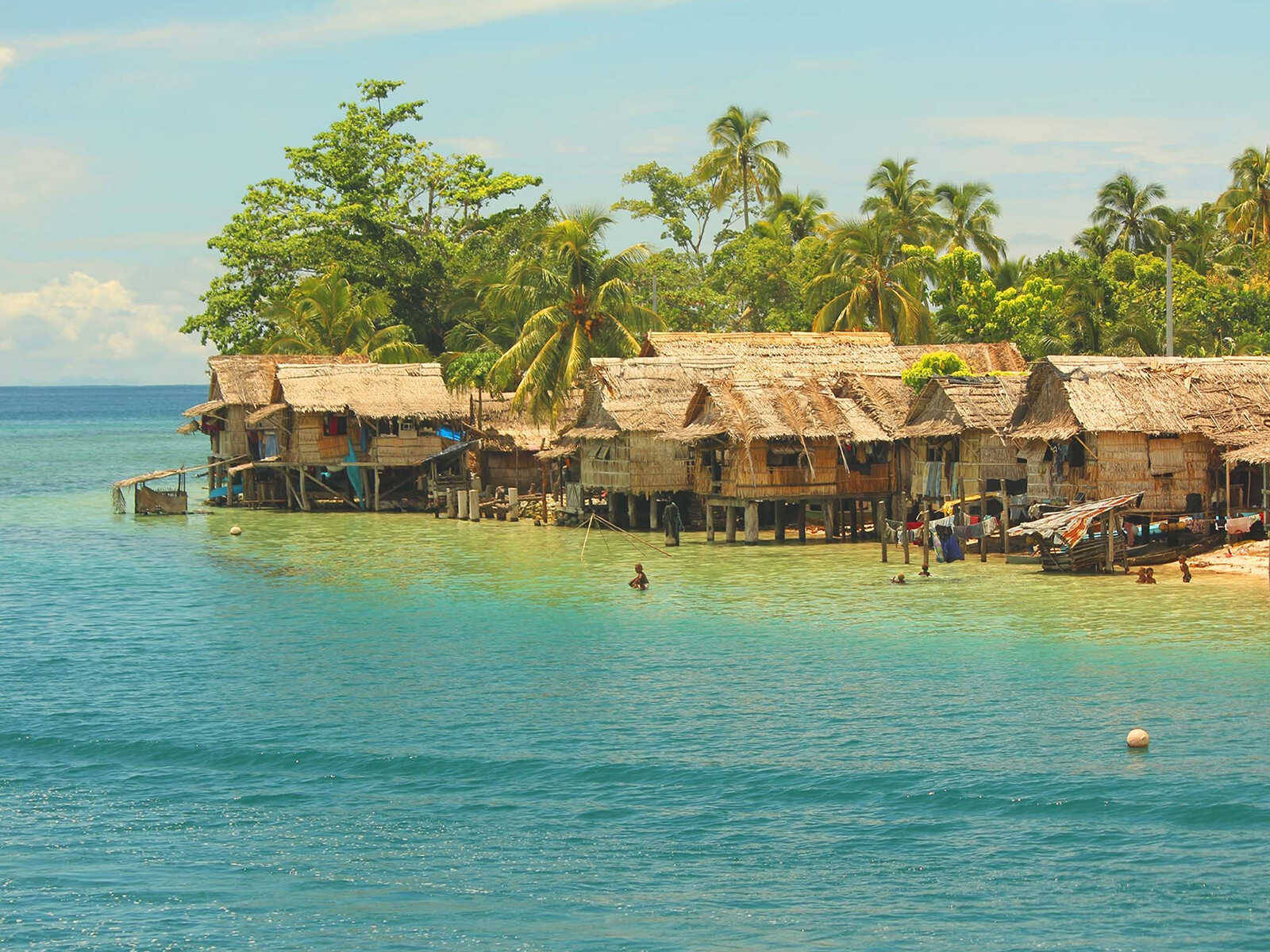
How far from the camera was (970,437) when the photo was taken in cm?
3888

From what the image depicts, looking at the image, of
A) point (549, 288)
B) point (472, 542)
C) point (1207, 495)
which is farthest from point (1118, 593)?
point (549, 288)

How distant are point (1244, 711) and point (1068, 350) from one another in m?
33.7

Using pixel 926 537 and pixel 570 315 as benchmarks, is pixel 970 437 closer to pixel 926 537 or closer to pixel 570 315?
pixel 926 537

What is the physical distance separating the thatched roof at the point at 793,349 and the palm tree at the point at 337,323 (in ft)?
55.1

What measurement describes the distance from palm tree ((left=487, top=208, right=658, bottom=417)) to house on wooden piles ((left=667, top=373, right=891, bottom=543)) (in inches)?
293

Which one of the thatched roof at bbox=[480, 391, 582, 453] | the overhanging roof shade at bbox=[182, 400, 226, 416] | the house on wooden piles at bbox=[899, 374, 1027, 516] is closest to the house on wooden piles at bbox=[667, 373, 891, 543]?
the house on wooden piles at bbox=[899, 374, 1027, 516]

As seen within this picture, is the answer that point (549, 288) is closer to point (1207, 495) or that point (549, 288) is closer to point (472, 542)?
point (472, 542)

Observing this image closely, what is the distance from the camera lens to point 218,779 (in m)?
19.4

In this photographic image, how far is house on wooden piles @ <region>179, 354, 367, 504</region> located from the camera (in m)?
56.3

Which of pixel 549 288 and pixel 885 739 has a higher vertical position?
pixel 549 288

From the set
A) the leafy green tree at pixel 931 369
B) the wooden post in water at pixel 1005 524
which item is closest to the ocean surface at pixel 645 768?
the wooden post in water at pixel 1005 524

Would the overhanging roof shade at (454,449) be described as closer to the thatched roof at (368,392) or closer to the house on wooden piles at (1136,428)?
the thatched roof at (368,392)

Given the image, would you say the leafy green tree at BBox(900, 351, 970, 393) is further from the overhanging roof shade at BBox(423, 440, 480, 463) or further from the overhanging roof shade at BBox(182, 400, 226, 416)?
the overhanging roof shade at BBox(182, 400, 226, 416)

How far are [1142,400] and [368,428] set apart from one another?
27570mm
